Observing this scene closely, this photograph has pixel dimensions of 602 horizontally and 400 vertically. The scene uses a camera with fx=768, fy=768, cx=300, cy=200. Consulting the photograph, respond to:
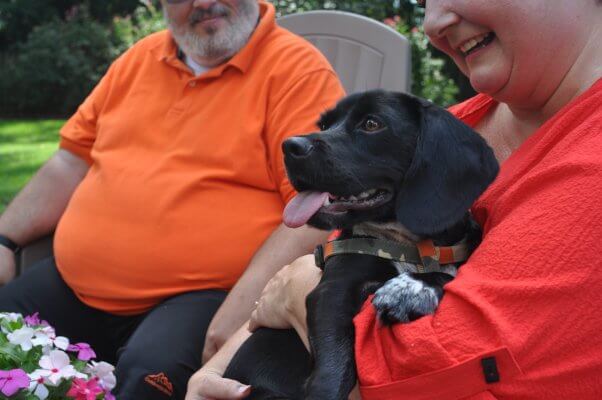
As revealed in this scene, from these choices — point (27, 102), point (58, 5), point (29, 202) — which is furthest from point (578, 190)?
point (58, 5)

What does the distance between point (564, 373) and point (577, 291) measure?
153 millimetres

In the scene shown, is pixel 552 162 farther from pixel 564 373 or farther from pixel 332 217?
pixel 332 217

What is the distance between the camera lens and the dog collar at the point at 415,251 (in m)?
1.81

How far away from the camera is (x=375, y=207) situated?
184 centimetres

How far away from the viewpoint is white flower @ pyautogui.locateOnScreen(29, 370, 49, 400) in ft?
6.01

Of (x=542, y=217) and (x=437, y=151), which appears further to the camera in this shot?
(x=437, y=151)

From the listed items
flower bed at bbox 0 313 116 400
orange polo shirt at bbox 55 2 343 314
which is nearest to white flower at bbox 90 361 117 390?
flower bed at bbox 0 313 116 400

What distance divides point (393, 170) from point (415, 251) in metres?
0.20

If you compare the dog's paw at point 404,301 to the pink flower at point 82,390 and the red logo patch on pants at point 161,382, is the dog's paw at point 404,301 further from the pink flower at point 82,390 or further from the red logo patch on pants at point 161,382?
the red logo patch on pants at point 161,382

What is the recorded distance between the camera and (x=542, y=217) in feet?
4.63

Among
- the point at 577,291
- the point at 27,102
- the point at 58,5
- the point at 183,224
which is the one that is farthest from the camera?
the point at 58,5

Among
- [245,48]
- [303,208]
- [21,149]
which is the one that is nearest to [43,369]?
[303,208]

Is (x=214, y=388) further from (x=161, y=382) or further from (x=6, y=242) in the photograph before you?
(x=6, y=242)

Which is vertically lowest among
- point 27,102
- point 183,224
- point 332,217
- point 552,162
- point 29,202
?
point 27,102
